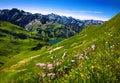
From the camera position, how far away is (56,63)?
40.1 ft

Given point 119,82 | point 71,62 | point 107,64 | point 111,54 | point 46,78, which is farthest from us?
point 71,62

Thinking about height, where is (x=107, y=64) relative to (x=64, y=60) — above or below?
above

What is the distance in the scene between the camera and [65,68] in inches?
474

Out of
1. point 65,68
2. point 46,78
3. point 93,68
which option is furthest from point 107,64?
point 65,68

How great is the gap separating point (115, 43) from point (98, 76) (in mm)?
4699

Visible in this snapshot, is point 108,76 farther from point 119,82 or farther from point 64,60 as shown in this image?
point 64,60

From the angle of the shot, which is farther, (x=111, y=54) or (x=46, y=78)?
(x=46, y=78)

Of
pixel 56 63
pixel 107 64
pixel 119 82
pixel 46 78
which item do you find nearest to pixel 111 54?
pixel 107 64

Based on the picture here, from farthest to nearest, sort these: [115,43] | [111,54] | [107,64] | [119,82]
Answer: [115,43], [111,54], [107,64], [119,82]

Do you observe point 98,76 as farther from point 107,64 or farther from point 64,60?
point 64,60

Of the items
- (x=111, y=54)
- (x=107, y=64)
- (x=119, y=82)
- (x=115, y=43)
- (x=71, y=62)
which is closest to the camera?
(x=119, y=82)

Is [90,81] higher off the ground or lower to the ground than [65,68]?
higher

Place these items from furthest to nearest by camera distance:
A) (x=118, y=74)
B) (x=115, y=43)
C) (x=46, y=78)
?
(x=115, y=43) < (x=46, y=78) < (x=118, y=74)

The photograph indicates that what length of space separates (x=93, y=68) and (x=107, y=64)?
0.59 m
